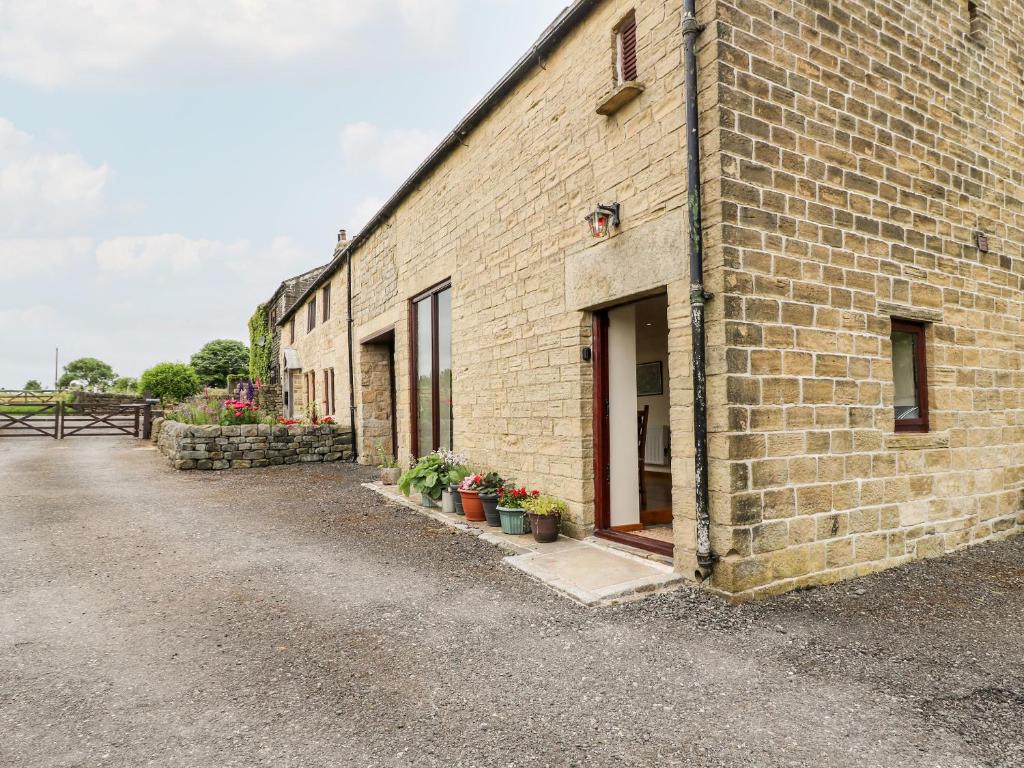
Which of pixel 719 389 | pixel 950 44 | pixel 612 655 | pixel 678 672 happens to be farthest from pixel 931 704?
pixel 950 44

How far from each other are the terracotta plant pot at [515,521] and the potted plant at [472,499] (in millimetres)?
674

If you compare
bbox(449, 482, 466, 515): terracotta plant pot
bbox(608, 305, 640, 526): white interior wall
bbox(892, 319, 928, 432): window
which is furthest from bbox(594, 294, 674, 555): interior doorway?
bbox(449, 482, 466, 515): terracotta plant pot

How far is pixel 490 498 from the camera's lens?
675 centimetres

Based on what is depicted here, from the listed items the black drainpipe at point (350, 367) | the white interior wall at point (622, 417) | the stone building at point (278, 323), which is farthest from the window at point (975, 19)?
the stone building at point (278, 323)

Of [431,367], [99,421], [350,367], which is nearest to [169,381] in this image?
[99,421]

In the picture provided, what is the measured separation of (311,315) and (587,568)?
47.9 feet

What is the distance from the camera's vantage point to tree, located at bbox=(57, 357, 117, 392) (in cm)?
8631

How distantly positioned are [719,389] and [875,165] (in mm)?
2704

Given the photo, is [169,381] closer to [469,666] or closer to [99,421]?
[99,421]

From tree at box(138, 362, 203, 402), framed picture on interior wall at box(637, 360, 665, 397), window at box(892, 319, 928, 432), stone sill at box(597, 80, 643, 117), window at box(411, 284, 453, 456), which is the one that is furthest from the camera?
tree at box(138, 362, 203, 402)

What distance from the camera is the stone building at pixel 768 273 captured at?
14.3ft

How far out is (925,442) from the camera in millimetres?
5457

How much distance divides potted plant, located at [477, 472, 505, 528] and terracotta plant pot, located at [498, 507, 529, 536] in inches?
9.7

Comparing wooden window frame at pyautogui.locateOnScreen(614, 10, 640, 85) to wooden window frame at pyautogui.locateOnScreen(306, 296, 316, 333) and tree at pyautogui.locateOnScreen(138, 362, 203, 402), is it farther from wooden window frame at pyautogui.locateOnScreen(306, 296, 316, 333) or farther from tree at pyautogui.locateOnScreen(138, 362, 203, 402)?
tree at pyautogui.locateOnScreen(138, 362, 203, 402)
